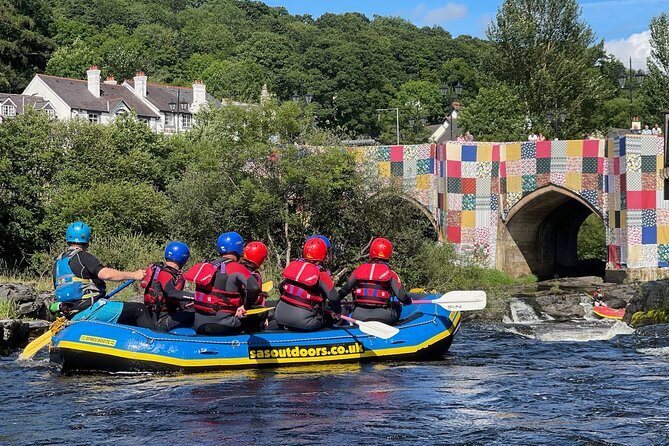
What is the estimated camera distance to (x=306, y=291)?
1472 cm

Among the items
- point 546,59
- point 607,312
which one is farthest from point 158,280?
point 546,59

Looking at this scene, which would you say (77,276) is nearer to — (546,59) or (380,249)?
(380,249)

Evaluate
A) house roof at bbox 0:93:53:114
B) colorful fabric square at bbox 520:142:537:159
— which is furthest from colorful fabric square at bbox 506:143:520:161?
house roof at bbox 0:93:53:114

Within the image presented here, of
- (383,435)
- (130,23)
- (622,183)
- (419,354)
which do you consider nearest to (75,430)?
(383,435)

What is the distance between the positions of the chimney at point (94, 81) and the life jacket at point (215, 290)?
182 feet

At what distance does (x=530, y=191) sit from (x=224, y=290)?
2579 centimetres

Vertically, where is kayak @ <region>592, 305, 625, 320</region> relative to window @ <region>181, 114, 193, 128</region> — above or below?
below

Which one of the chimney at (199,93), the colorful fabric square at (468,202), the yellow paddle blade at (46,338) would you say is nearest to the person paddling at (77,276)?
the yellow paddle blade at (46,338)

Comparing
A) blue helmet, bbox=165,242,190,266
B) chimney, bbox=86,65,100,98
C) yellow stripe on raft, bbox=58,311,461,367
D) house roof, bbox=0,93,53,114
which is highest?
chimney, bbox=86,65,100,98

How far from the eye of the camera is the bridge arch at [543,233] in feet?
127

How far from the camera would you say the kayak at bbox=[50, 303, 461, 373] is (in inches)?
543

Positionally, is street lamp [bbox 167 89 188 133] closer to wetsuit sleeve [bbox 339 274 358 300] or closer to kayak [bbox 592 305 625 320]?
kayak [bbox 592 305 625 320]

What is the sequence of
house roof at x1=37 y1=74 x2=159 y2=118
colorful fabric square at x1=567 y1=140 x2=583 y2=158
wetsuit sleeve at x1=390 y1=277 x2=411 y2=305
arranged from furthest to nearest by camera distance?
1. house roof at x1=37 y1=74 x2=159 y2=118
2. colorful fabric square at x1=567 y1=140 x2=583 y2=158
3. wetsuit sleeve at x1=390 y1=277 x2=411 y2=305

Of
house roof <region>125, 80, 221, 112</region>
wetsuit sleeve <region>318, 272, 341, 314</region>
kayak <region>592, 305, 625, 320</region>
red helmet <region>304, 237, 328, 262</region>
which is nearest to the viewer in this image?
wetsuit sleeve <region>318, 272, 341, 314</region>
